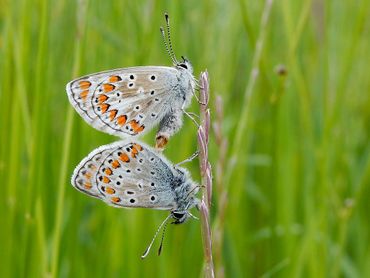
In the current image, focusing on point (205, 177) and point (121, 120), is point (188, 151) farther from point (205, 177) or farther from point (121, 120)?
point (205, 177)

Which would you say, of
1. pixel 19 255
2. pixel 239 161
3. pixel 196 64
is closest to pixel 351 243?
pixel 239 161

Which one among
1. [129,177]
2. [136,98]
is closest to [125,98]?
[136,98]

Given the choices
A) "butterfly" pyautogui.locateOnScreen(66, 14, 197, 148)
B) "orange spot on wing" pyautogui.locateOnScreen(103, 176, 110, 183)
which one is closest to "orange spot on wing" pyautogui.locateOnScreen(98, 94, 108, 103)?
"butterfly" pyautogui.locateOnScreen(66, 14, 197, 148)

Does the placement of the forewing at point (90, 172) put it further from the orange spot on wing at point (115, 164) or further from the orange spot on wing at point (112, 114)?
the orange spot on wing at point (112, 114)

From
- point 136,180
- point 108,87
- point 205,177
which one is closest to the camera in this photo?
point 205,177

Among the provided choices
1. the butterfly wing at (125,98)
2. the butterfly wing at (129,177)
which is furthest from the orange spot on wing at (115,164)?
the butterfly wing at (125,98)

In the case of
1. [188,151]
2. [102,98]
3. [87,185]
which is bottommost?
[87,185]
